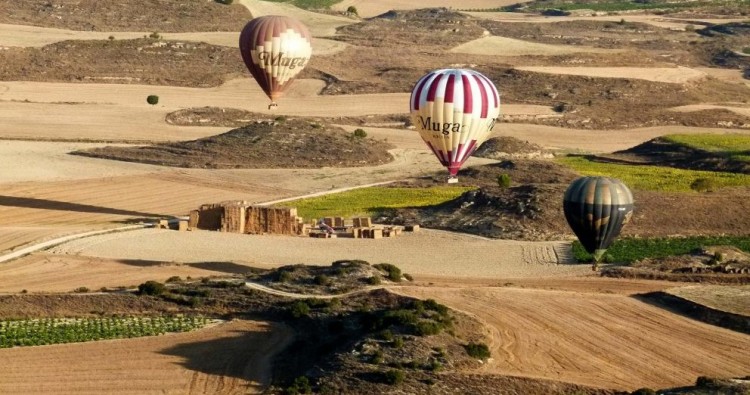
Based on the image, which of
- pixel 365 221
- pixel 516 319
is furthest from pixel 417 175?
pixel 516 319

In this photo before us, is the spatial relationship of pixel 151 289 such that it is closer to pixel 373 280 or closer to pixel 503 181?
pixel 373 280

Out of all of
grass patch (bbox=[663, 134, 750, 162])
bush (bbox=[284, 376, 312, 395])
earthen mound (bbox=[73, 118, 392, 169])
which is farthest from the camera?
grass patch (bbox=[663, 134, 750, 162])

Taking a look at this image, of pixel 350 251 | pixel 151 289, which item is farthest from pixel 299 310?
pixel 350 251

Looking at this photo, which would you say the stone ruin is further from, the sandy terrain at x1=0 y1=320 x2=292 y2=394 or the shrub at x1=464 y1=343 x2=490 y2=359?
the shrub at x1=464 y1=343 x2=490 y2=359

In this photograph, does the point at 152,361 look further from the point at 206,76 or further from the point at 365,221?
the point at 206,76

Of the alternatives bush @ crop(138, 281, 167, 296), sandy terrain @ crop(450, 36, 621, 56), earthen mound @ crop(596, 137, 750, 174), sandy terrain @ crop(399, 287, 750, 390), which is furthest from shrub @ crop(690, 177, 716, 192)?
sandy terrain @ crop(450, 36, 621, 56)

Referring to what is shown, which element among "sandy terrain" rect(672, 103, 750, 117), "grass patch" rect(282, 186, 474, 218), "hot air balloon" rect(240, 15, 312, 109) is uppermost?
"hot air balloon" rect(240, 15, 312, 109)

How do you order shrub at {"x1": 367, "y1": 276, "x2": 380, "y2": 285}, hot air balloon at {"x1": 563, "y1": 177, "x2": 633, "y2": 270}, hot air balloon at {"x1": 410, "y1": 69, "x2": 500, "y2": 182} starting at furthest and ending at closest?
hot air balloon at {"x1": 410, "y1": 69, "x2": 500, "y2": 182} → hot air balloon at {"x1": 563, "y1": 177, "x2": 633, "y2": 270} → shrub at {"x1": 367, "y1": 276, "x2": 380, "y2": 285}
